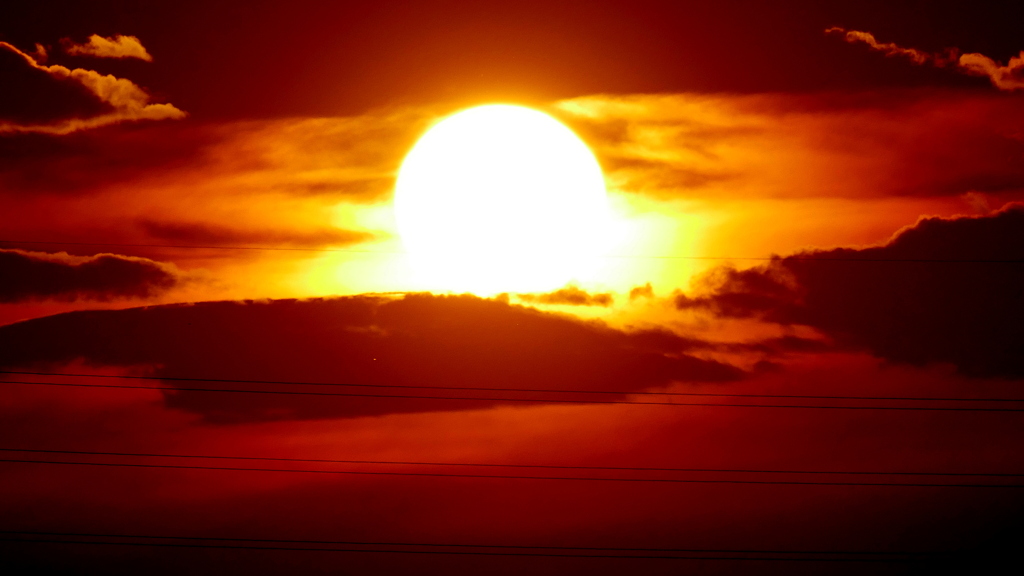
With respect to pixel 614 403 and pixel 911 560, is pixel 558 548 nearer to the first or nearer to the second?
pixel 614 403

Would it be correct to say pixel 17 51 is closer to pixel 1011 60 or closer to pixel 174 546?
pixel 174 546

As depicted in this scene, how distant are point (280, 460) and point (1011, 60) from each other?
745 inches

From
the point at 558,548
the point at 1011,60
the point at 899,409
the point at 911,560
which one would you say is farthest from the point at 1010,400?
the point at 558,548

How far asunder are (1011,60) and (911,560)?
11495 mm

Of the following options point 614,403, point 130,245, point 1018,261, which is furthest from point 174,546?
point 1018,261

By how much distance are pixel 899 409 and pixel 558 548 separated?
337 inches

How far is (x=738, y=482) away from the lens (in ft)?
69.3

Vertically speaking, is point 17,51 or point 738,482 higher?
point 17,51

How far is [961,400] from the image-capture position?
21.0 metres

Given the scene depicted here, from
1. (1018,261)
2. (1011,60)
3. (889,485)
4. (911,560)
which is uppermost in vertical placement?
(1011,60)

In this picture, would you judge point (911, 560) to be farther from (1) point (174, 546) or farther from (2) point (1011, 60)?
(1) point (174, 546)

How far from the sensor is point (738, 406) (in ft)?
68.8

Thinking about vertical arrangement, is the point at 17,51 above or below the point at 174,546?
above

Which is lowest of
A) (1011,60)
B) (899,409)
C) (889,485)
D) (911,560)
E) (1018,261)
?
(911,560)
